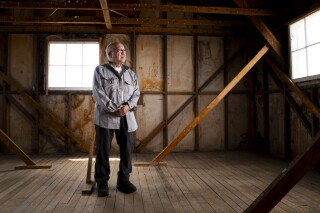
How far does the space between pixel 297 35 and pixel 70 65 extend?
446cm

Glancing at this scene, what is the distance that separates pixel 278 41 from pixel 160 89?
2.51 meters

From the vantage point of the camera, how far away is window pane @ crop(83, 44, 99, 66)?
589cm

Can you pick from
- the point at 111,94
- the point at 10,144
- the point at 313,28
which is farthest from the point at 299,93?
the point at 10,144

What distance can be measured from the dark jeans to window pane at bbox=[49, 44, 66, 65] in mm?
3500

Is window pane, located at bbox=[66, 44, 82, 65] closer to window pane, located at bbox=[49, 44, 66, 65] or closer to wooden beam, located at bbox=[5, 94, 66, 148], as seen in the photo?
window pane, located at bbox=[49, 44, 66, 65]

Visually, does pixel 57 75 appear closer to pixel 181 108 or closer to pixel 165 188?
pixel 181 108

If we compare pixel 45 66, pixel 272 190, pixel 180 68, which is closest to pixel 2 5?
pixel 45 66

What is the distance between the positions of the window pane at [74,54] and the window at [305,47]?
4.21 m

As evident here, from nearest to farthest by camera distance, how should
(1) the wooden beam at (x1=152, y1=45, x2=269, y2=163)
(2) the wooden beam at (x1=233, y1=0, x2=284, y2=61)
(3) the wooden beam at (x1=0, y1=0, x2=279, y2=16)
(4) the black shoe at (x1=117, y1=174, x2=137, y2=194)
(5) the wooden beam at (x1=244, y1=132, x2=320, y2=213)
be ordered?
(5) the wooden beam at (x1=244, y1=132, x2=320, y2=213) < (4) the black shoe at (x1=117, y1=174, x2=137, y2=194) < (3) the wooden beam at (x1=0, y1=0, x2=279, y2=16) < (1) the wooden beam at (x1=152, y1=45, x2=269, y2=163) < (2) the wooden beam at (x1=233, y1=0, x2=284, y2=61)

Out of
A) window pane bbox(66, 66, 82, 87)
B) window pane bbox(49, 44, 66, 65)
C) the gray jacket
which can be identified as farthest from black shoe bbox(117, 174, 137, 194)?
window pane bbox(49, 44, 66, 65)

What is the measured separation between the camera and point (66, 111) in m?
5.79

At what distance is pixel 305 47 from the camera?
447cm

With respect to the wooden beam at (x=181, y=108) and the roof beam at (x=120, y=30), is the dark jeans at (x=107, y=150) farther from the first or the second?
the roof beam at (x=120, y=30)

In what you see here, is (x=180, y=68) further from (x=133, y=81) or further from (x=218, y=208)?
(x=218, y=208)
